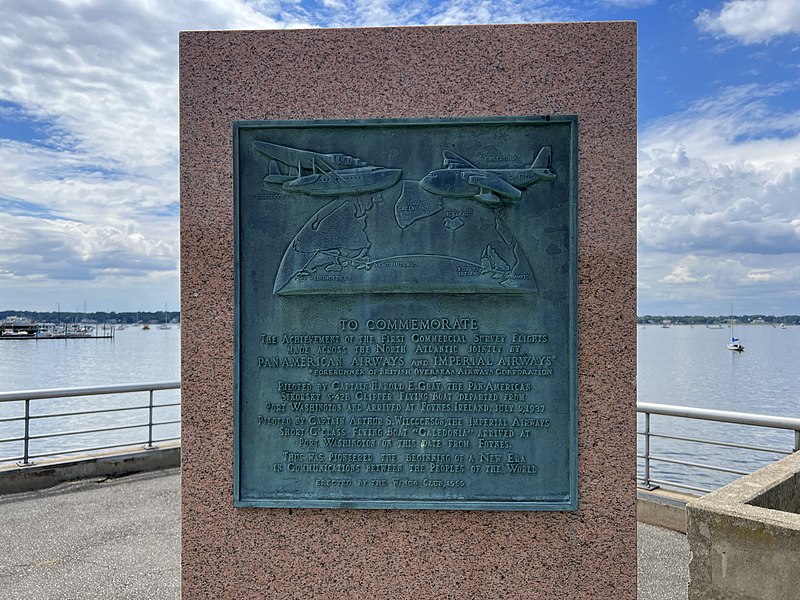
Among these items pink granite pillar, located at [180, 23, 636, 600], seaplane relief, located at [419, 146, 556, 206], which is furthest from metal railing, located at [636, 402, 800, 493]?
seaplane relief, located at [419, 146, 556, 206]

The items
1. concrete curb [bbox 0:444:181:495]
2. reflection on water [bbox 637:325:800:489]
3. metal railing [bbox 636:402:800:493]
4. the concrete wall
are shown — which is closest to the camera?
the concrete wall

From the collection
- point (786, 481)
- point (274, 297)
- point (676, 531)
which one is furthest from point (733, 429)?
point (274, 297)

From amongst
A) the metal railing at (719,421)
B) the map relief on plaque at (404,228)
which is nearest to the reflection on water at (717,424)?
the metal railing at (719,421)

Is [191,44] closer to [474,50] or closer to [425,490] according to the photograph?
[474,50]

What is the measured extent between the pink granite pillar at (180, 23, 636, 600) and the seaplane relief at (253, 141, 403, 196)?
27cm

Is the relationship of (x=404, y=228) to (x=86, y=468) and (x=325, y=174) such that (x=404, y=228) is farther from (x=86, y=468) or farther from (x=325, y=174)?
(x=86, y=468)

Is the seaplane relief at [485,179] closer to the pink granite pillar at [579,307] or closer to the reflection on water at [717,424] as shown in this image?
the pink granite pillar at [579,307]

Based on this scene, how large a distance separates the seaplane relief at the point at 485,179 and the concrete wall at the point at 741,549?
86.1 inches

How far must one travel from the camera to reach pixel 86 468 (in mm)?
7703

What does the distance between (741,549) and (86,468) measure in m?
7.13

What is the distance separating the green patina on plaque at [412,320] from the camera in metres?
3.73

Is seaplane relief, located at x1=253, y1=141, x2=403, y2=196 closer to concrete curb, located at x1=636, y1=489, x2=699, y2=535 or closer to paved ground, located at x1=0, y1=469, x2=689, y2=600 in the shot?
paved ground, located at x1=0, y1=469, x2=689, y2=600

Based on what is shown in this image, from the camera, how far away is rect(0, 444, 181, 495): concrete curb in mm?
7223

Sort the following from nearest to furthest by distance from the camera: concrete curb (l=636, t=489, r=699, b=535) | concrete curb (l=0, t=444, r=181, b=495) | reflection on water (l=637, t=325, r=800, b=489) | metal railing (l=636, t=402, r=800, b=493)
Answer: metal railing (l=636, t=402, r=800, b=493), concrete curb (l=636, t=489, r=699, b=535), concrete curb (l=0, t=444, r=181, b=495), reflection on water (l=637, t=325, r=800, b=489)
